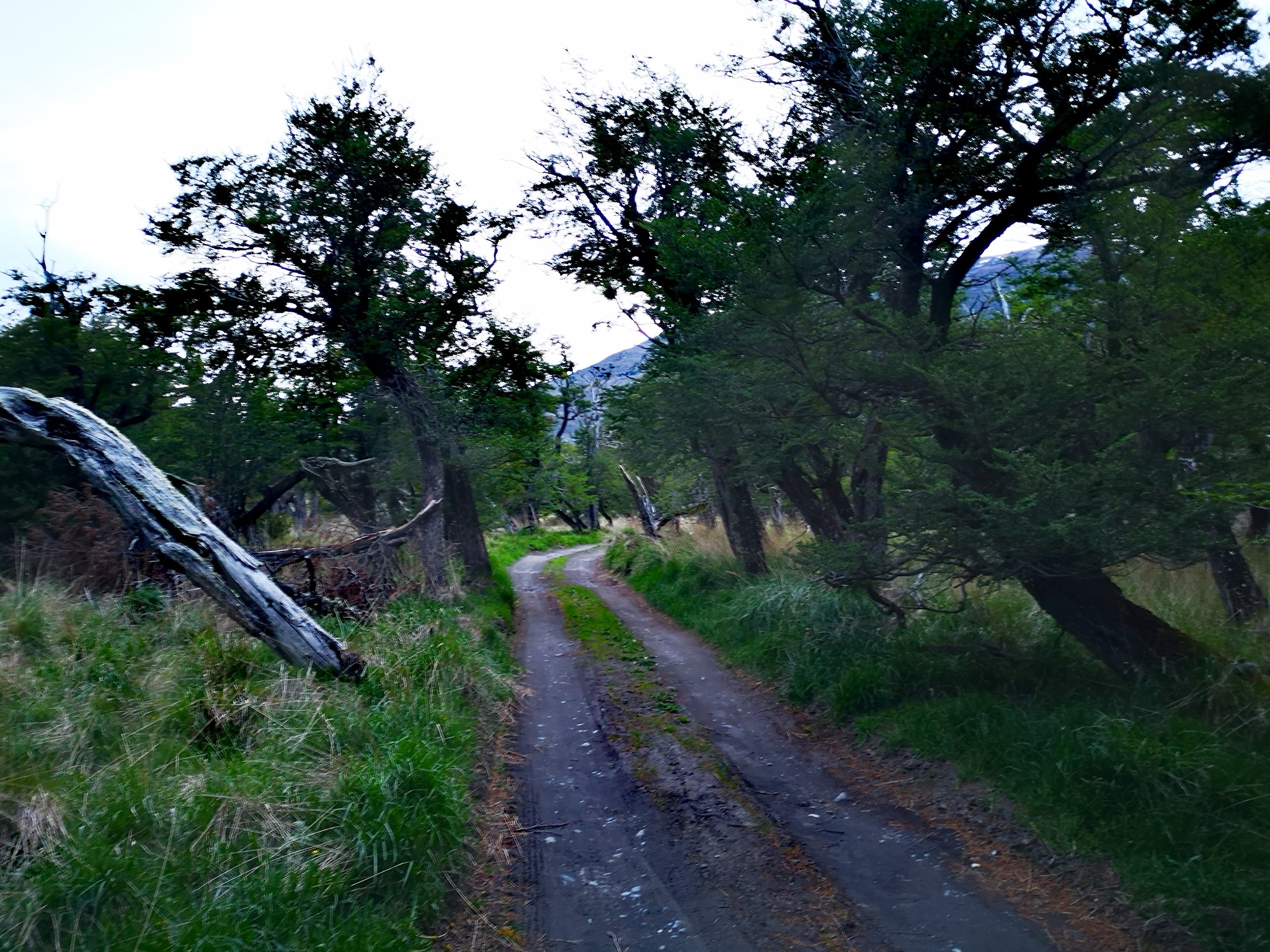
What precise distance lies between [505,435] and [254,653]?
9.77 m

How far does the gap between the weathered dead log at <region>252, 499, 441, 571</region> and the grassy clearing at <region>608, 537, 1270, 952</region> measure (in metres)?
5.07

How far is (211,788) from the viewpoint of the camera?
448 cm

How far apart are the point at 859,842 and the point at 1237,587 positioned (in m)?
3.83

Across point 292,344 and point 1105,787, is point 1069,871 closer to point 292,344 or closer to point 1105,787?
point 1105,787

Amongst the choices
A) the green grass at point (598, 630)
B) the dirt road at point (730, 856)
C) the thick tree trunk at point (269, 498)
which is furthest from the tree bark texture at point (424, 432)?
the dirt road at point (730, 856)

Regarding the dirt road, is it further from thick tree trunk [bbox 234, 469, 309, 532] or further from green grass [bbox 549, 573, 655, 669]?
thick tree trunk [bbox 234, 469, 309, 532]

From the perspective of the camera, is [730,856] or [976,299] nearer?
[730,856]

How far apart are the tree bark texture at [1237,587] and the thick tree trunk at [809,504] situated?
5.19 meters

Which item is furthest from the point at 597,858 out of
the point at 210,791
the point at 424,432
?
the point at 424,432

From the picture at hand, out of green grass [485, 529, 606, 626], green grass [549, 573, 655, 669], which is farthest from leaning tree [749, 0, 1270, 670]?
green grass [485, 529, 606, 626]

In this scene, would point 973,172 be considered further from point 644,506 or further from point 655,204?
point 644,506

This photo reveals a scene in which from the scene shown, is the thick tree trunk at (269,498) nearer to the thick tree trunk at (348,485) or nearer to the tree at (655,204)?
the thick tree trunk at (348,485)

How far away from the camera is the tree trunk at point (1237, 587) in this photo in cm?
633

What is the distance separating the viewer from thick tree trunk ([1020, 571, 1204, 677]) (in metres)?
5.79
